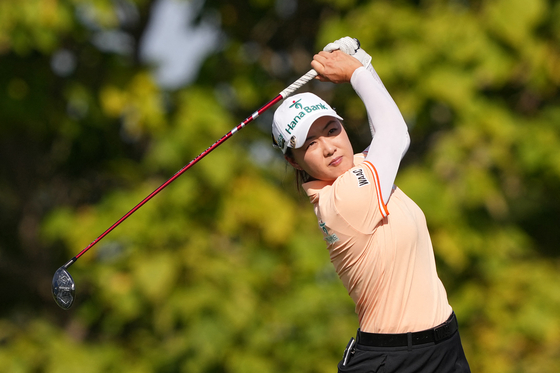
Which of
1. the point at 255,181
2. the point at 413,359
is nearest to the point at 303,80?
Result: the point at 413,359

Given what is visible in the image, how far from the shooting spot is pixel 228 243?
7195mm

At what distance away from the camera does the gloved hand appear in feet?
9.89

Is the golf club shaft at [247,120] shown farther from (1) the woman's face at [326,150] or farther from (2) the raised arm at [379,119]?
(1) the woman's face at [326,150]

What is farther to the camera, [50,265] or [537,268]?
[50,265]

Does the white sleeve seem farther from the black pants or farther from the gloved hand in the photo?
the black pants

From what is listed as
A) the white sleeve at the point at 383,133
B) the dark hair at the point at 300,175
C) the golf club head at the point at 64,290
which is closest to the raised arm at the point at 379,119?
the white sleeve at the point at 383,133

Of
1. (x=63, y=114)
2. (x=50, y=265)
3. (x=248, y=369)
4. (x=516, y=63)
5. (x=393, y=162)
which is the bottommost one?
(x=393, y=162)

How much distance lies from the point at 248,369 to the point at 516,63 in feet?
12.2

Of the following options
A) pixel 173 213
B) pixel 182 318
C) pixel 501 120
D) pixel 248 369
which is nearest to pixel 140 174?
pixel 173 213

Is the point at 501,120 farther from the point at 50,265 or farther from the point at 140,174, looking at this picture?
the point at 50,265

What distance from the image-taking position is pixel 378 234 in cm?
267

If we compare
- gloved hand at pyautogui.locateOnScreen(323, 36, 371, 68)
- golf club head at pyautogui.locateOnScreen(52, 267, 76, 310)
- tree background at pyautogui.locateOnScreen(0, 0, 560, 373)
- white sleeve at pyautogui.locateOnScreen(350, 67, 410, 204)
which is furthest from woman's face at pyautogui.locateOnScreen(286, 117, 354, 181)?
tree background at pyautogui.locateOnScreen(0, 0, 560, 373)

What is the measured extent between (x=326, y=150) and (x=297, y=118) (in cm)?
17

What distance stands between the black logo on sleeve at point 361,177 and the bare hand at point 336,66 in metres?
0.47
